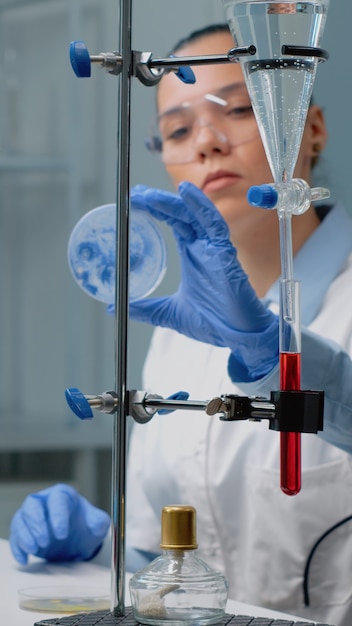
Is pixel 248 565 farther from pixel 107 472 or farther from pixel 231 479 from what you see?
pixel 107 472

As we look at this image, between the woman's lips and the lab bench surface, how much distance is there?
0.67 metres

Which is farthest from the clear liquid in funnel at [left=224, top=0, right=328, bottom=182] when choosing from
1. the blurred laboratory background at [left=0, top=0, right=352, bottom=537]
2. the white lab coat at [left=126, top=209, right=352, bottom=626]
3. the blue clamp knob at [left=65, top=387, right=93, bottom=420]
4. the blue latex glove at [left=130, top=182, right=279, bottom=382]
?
the blurred laboratory background at [left=0, top=0, right=352, bottom=537]

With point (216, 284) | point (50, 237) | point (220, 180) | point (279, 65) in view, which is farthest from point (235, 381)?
point (50, 237)

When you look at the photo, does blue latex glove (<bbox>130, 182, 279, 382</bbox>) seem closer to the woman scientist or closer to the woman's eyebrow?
the woman scientist

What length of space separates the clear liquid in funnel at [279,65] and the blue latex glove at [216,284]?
0.39 m

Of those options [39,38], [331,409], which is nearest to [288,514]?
[331,409]

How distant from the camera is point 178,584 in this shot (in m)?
0.89

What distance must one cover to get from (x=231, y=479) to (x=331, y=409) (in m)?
0.36

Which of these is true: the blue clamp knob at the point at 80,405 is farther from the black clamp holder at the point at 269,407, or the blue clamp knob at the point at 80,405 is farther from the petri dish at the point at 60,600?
the petri dish at the point at 60,600

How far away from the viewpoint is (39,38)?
3.41m

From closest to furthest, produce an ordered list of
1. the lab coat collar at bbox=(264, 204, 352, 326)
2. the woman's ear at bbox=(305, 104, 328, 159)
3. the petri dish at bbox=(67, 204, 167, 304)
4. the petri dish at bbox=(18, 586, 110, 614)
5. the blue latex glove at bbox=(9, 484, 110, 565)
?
the petri dish at bbox=(18, 586, 110, 614)
the petri dish at bbox=(67, 204, 167, 304)
the blue latex glove at bbox=(9, 484, 110, 565)
the lab coat collar at bbox=(264, 204, 352, 326)
the woman's ear at bbox=(305, 104, 328, 159)

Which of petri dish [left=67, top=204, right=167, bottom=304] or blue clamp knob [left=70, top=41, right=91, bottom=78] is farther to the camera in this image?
petri dish [left=67, top=204, right=167, bottom=304]

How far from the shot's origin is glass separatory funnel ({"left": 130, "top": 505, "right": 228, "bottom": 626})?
896 millimetres

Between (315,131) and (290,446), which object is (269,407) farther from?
(315,131)
